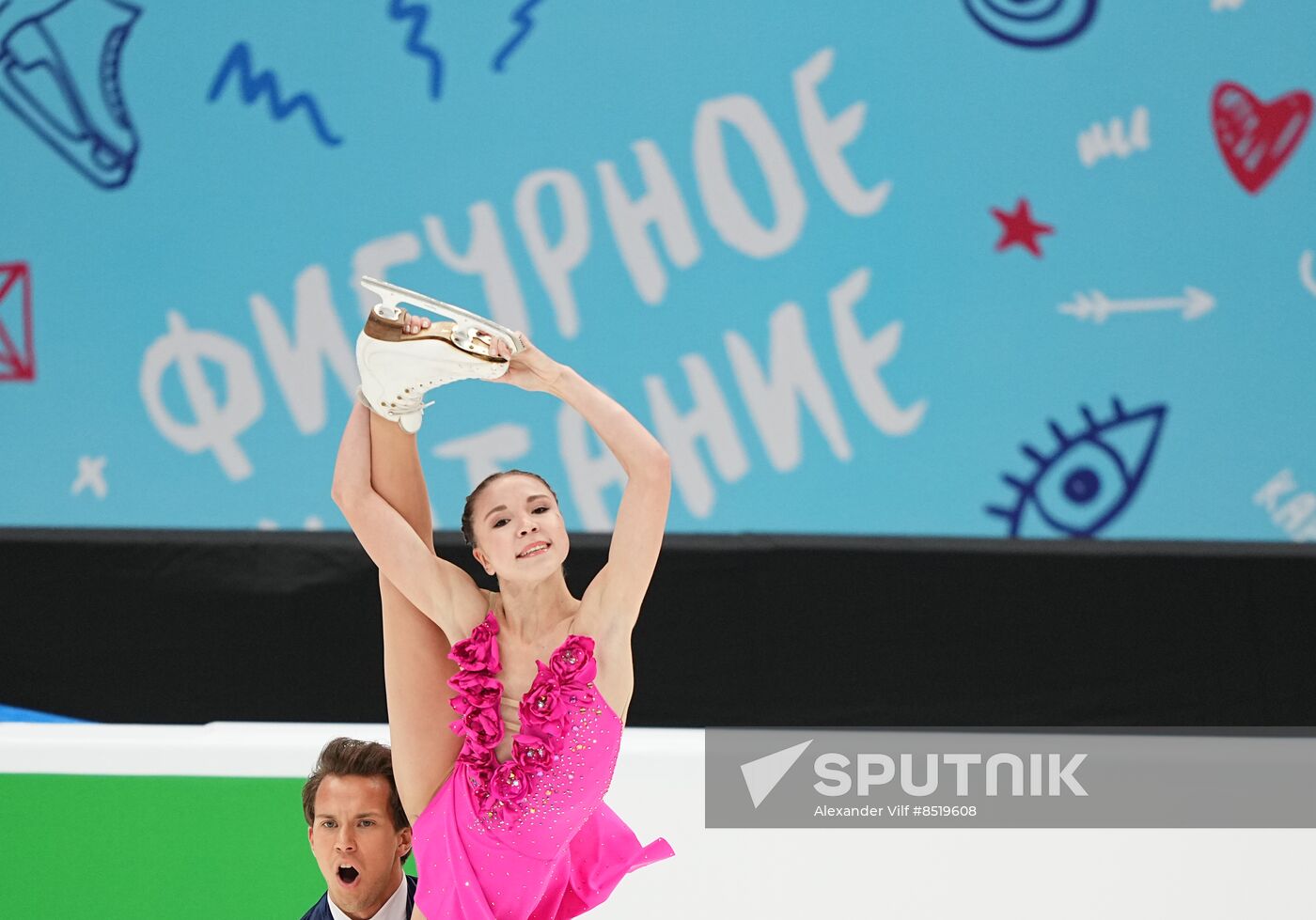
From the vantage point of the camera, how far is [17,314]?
3.83 meters

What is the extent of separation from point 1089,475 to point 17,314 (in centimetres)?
283

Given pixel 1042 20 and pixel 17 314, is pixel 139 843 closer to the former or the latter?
pixel 17 314

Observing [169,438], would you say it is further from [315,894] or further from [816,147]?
[315,894]

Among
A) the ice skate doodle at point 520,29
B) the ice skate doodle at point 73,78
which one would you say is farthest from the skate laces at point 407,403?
the ice skate doodle at point 73,78

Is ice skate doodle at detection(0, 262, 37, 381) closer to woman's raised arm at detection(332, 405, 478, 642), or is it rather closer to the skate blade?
woman's raised arm at detection(332, 405, 478, 642)

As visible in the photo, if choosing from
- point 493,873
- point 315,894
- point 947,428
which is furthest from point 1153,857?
point 947,428

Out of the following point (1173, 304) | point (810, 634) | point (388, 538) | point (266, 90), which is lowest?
point (388, 538)

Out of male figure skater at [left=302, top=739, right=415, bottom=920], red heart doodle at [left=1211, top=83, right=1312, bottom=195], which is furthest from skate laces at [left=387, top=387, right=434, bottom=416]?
red heart doodle at [left=1211, top=83, right=1312, bottom=195]

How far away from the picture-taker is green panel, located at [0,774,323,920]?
2082mm

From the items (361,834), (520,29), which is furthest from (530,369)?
(520,29)

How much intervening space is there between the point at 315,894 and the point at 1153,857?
4.00ft

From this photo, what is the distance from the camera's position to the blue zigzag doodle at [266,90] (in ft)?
12.2

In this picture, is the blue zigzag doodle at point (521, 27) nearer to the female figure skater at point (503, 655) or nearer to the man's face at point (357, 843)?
the female figure skater at point (503, 655)

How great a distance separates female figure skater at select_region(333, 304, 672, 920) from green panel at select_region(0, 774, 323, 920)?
18.6 inches
